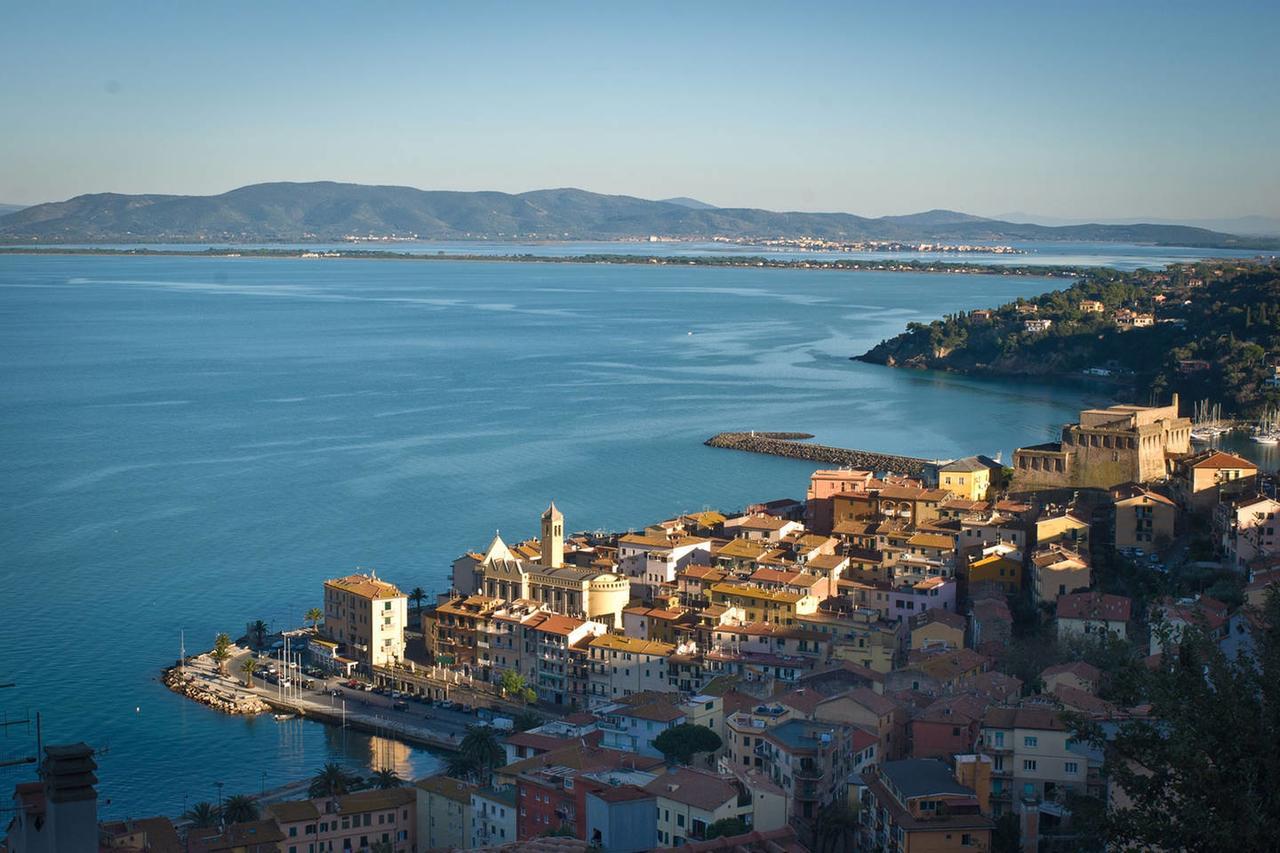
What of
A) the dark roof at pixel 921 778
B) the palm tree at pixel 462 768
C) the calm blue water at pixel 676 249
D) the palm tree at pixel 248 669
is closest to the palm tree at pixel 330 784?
the palm tree at pixel 462 768

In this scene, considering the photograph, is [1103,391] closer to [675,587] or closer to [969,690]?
[675,587]

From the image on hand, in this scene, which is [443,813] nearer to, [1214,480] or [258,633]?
[258,633]

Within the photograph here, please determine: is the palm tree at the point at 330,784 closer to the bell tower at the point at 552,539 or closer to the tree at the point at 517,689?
the tree at the point at 517,689

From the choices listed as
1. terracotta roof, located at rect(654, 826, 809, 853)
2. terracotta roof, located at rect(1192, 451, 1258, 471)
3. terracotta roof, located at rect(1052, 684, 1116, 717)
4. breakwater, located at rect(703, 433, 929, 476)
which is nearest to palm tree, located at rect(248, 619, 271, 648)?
terracotta roof, located at rect(654, 826, 809, 853)

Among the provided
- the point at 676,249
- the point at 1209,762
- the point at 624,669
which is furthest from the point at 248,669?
the point at 676,249

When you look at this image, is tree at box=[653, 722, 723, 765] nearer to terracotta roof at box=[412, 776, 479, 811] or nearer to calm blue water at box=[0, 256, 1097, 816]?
terracotta roof at box=[412, 776, 479, 811]
